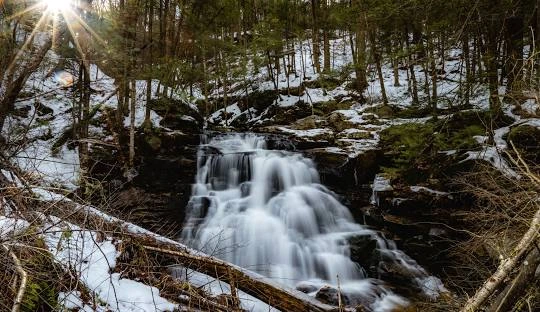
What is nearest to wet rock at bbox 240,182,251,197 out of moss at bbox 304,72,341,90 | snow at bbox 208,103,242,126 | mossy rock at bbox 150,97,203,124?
mossy rock at bbox 150,97,203,124

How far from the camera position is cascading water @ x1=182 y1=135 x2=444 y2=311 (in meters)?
7.47

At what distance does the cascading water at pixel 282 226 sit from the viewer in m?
7.47

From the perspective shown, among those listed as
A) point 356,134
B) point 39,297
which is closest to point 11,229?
point 39,297

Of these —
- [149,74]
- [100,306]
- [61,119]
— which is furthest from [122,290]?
[61,119]

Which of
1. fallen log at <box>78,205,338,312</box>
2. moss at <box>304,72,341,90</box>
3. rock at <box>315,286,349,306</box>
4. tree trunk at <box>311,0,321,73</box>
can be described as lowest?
rock at <box>315,286,349,306</box>

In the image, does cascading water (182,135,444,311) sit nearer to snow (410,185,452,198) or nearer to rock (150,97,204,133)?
snow (410,185,452,198)

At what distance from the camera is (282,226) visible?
9.47m

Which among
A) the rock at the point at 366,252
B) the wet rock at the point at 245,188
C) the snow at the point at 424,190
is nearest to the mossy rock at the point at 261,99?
the wet rock at the point at 245,188

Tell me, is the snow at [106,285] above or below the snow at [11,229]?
below

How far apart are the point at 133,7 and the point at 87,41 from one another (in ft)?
8.18

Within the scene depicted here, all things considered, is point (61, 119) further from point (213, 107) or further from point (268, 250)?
point (268, 250)

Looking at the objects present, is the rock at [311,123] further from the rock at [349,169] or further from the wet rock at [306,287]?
the wet rock at [306,287]

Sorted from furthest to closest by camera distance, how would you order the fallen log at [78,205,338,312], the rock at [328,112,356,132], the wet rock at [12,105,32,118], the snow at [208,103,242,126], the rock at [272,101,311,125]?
the snow at [208,103,242,126], the rock at [272,101,311,125], the rock at [328,112,356,132], the wet rock at [12,105,32,118], the fallen log at [78,205,338,312]

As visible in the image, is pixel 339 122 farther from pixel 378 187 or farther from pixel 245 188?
pixel 245 188
